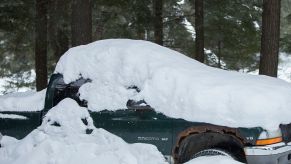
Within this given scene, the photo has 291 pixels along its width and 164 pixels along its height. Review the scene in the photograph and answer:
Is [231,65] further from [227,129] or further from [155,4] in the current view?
[227,129]

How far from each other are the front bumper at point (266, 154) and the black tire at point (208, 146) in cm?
15

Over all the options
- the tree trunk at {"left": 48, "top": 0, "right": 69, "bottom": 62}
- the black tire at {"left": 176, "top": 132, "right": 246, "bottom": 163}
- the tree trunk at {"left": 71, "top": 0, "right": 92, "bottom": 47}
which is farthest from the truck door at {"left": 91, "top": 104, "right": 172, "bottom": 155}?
the tree trunk at {"left": 48, "top": 0, "right": 69, "bottom": 62}

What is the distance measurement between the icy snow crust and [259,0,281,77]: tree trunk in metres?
4.18

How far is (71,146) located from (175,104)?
4.71 feet

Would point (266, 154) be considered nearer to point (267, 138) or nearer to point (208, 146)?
point (267, 138)

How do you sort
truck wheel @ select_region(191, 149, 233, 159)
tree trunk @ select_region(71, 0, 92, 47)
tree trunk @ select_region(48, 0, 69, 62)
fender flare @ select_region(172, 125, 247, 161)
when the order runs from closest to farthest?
1. fender flare @ select_region(172, 125, 247, 161)
2. truck wheel @ select_region(191, 149, 233, 159)
3. tree trunk @ select_region(71, 0, 92, 47)
4. tree trunk @ select_region(48, 0, 69, 62)

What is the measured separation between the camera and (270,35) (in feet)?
35.0

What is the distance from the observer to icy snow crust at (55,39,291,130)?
18.2ft

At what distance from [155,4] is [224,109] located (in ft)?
38.7

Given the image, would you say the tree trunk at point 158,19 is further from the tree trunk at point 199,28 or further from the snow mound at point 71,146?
the snow mound at point 71,146

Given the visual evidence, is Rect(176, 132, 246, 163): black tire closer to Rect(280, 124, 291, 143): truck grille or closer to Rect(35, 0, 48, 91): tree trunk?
Rect(280, 124, 291, 143): truck grille

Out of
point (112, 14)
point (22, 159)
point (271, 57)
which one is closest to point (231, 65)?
point (112, 14)

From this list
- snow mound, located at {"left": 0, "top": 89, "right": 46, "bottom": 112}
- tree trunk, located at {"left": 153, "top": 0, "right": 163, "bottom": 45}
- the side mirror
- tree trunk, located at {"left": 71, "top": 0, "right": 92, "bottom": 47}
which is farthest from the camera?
tree trunk, located at {"left": 153, "top": 0, "right": 163, "bottom": 45}

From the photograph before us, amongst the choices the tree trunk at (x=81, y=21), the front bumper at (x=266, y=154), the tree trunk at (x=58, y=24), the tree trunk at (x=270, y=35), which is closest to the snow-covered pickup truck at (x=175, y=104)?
the front bumper at (x=266, y=154)
